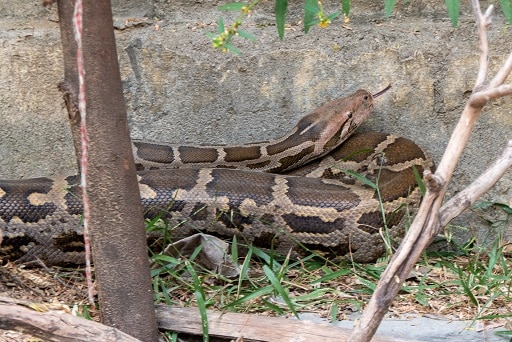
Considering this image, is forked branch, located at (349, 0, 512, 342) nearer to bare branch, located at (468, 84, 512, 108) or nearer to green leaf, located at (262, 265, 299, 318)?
bare branch, located at (468, 84, 512, 108)

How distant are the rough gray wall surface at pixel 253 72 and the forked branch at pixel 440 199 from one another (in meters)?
1.89

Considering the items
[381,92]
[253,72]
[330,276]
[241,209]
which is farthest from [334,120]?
[330,276]

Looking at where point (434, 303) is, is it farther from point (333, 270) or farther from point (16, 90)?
point (16, 90)

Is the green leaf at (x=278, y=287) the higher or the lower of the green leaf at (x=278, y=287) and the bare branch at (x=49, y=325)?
the lower

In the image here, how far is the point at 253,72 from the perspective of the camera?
4547mm

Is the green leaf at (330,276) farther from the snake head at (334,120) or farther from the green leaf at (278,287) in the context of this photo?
the snake head at (334,120)

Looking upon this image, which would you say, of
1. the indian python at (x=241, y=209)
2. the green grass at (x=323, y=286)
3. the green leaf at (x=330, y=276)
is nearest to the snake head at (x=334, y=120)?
the indian python at (x=241, y=209)

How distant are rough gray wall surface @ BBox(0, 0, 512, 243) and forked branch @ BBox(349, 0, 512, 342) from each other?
6.19ft

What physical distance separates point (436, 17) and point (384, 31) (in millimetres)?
341

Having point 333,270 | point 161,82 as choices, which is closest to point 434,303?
point 333,270

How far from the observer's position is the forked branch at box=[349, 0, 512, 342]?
2.45m

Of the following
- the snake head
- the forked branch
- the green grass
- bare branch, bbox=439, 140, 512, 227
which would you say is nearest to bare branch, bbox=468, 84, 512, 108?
the forked branch

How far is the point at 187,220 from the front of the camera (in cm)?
413

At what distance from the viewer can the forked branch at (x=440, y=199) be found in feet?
8.02
